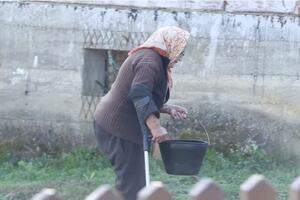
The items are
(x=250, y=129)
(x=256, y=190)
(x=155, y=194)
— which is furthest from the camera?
(x=250, y=129)

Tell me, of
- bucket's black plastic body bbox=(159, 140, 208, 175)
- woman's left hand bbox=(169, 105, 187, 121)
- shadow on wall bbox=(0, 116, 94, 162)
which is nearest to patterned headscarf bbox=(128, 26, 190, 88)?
woman's left hand bbox=(169, 105, 187, 121)

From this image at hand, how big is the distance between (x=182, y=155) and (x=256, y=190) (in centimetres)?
288

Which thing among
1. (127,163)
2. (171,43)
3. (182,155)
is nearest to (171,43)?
(171,43)

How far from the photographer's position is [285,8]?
29.7 feet

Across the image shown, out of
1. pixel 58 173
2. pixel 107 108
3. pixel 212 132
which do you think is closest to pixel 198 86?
pixel 212 132

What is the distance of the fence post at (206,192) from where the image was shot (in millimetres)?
3250

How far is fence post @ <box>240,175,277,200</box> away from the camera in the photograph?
333 centimetres

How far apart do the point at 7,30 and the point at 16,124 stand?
1.00 meters

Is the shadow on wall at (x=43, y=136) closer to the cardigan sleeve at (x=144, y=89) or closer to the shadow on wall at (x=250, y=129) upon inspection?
the shadow on wall at (x=250, y=129)

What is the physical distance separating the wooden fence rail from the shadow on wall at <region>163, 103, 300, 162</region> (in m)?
5.65

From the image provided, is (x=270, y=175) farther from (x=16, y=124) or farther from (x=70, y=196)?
(x=16, y=124)

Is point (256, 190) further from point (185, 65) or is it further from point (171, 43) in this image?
point (185, 65)

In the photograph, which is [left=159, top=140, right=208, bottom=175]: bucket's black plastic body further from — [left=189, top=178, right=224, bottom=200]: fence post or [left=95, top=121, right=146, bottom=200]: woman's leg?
[left=189, top=178, right=224, bottom=200]: fence post

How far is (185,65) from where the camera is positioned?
361 inches
